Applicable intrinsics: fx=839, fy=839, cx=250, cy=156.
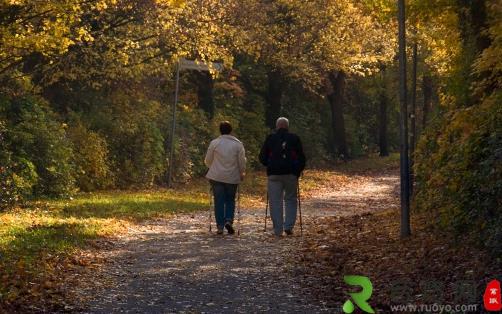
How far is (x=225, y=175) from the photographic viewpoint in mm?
15250

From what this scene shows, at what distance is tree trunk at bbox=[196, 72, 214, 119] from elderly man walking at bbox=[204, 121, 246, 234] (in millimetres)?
19309

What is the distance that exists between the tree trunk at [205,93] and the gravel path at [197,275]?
1792 centimetres

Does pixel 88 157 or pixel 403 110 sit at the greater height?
pixel 403 110

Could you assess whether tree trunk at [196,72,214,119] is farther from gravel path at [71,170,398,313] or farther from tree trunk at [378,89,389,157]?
tree trunk at [378,89,389,157]

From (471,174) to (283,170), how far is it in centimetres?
552

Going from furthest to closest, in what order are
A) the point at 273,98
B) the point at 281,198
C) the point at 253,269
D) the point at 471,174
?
1. the point at 273,98
2. the point at 281,198
3. the point at 253,269
4. the point at 471,174

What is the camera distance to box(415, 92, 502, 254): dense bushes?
870 centimetres

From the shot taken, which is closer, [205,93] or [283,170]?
[283,170]

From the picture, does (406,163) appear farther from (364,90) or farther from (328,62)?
(364,90)

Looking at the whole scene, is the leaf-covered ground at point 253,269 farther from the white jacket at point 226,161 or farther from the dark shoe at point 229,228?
the white jacket at point 226,161

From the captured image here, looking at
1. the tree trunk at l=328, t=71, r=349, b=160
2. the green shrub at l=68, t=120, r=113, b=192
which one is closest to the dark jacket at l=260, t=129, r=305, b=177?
the green shrub at l=68, t=120, r=113, b=192

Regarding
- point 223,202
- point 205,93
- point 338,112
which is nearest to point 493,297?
point 223,202

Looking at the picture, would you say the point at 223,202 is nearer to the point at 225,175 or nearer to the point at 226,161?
the point at 225,175

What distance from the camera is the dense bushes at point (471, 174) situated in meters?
8.70
